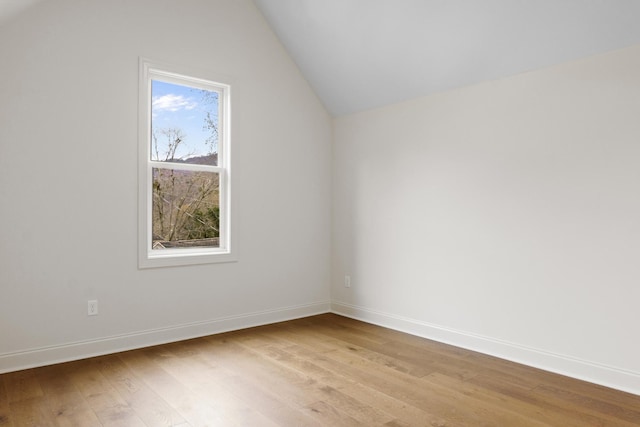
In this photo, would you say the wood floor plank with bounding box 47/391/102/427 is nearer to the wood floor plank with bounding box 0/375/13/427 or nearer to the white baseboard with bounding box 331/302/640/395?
the wood floor plank with bounding box 0/375/13/427

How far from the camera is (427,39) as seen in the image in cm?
350

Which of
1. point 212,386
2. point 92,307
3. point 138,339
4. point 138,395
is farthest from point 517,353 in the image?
point 92,307

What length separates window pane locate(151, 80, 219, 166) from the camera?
3799mm

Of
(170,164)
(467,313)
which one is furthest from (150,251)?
(467,313)

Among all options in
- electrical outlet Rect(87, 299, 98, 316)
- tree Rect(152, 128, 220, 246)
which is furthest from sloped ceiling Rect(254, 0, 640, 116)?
electrical outlet Rect(87, 299, 98, 316)

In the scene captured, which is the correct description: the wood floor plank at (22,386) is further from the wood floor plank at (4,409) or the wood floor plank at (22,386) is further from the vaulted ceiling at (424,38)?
the vaulted ceiling at (424,38)

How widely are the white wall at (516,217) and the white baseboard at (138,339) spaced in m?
0.90

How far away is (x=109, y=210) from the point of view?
3430 mm

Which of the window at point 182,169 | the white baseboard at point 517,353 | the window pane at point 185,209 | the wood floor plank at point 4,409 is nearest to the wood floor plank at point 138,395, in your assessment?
the wood floor plank at point 4,409

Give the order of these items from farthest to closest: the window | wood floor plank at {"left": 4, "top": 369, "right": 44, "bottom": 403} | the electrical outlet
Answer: the window, the electrical outlet, wood floor plank at {"left": 4, "top": 369, "right": 44, "bottom": 403}

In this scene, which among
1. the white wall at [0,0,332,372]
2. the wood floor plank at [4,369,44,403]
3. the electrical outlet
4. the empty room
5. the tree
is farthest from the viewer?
the tree

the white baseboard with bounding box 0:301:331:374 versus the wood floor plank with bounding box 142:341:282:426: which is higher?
the white baseboard with bounding box 0:301:331:374

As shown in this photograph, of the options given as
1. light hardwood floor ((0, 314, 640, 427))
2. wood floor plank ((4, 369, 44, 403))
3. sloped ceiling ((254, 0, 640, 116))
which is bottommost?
light hardwood floor ((0, 314, 640, 427))

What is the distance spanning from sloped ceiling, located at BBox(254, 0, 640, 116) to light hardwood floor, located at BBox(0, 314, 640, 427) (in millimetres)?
2183
